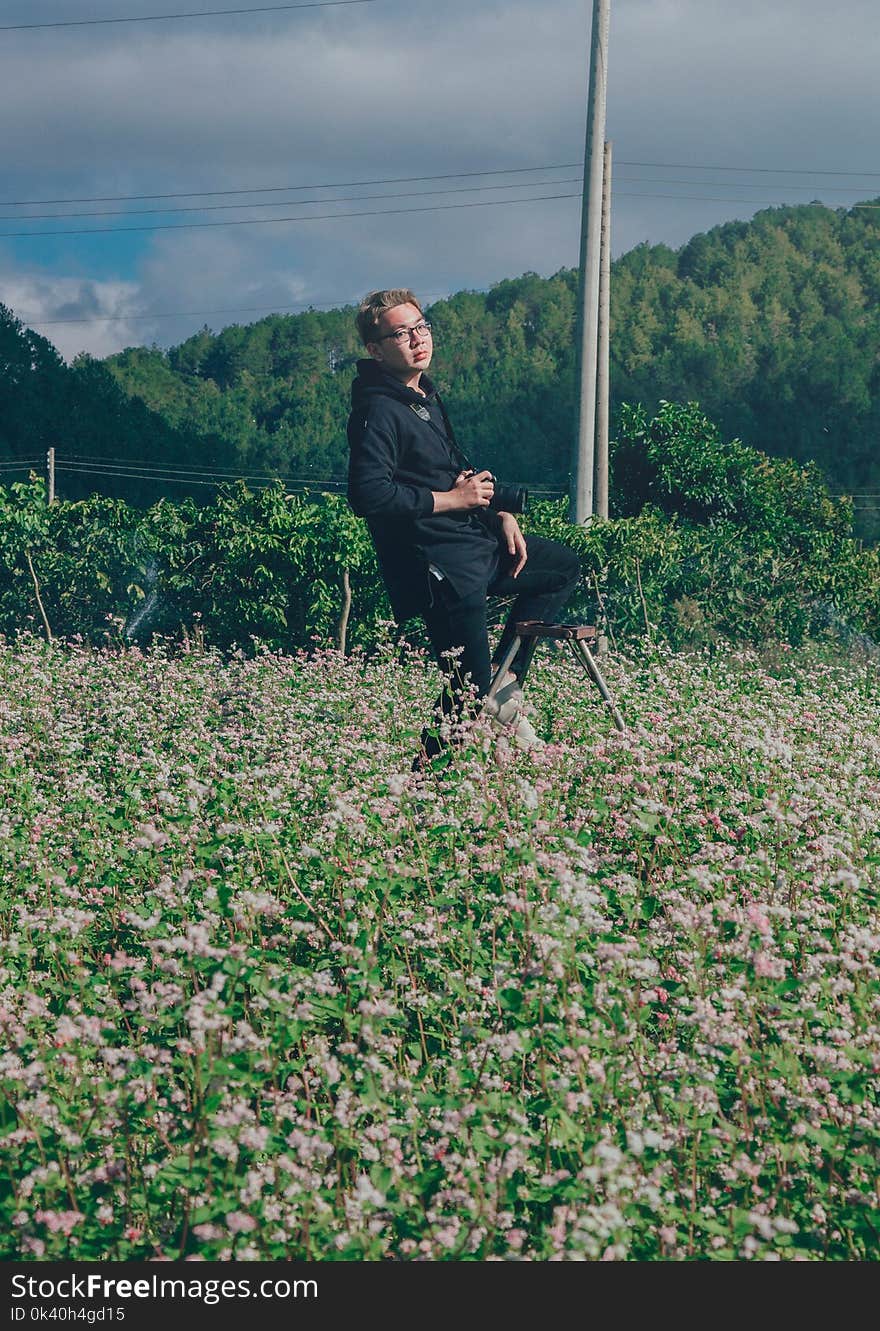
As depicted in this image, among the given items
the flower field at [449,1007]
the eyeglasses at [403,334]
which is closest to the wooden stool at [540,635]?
the flower field at [449,1007]

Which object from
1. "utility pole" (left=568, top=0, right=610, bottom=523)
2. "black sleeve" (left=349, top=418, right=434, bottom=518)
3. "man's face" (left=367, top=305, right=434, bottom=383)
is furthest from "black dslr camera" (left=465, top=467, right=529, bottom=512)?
"utility pole" (left=568, top=0, right=610, bottom=523)

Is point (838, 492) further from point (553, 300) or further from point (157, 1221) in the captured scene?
point (157, 1221)

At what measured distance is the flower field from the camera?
2838 millimetres

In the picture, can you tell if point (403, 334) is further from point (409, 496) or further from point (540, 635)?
point (540, 635)

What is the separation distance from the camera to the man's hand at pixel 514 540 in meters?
5.93

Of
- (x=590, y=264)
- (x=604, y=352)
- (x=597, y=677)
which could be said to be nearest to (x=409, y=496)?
(x=597, y=677)

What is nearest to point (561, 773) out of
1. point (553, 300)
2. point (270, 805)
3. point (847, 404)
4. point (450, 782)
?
point (450, 782)

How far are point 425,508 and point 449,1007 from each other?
7.90 feet

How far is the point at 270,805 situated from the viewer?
5371 mm

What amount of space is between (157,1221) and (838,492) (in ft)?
197

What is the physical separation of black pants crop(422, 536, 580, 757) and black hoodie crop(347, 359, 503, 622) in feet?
0.27

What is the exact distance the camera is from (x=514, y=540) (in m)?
5.95

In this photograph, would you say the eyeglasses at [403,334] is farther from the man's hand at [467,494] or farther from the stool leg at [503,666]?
the stool leg at [503,666]

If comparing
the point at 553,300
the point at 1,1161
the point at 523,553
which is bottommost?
the point at 1,1161
